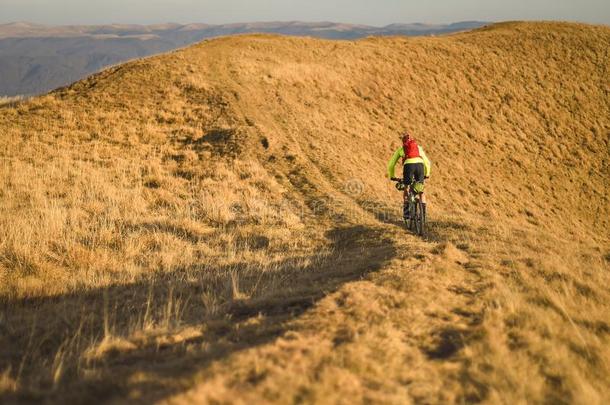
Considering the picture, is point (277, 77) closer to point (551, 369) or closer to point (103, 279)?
point (103, 279)

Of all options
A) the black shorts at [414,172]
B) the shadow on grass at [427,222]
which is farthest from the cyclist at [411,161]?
the shadow on grass at [427,222]

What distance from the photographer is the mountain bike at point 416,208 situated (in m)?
11.7

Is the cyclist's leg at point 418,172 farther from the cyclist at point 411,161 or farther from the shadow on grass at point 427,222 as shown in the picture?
the shadow on grass at point 427,222

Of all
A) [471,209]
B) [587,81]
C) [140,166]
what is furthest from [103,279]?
[587,81]

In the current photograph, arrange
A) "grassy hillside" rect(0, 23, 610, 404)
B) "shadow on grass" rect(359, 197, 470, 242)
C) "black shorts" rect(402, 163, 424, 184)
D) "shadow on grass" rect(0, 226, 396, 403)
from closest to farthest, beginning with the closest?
"shadow on grass" rect(0, 226, 396, 403), "grassy hillside" rect(0, 23, 610, 404), "shadow on grass" rect(359, 197, 470, 242), "black shorts" rect(402, 163, 424, 184)

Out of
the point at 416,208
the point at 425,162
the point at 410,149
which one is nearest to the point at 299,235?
the point at 416,208

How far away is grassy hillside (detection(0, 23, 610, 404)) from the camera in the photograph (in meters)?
4.52

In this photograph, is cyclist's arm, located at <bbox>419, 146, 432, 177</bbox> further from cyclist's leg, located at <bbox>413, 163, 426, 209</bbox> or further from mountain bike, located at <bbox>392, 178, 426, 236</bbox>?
mountain bike, located at <bbox>392, 178, 426, 236</bbox>

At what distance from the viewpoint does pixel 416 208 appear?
1178 centimetres

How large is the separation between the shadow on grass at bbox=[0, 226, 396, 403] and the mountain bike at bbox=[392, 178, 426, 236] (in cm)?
203

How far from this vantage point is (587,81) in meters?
35.0

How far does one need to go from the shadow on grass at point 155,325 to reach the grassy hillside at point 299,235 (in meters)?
0.03

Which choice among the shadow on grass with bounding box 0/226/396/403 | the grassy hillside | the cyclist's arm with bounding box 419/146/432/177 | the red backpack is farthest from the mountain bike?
the shadow on grass with bounding box 0/226/396/403

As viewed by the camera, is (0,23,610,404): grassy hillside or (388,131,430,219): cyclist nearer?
(0,23,610,404): grassy hillside
